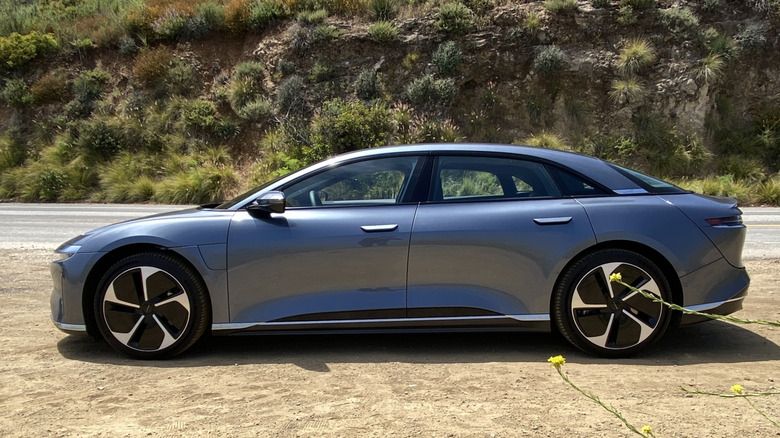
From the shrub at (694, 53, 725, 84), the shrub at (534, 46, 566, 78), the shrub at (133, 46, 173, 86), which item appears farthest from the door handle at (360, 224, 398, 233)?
the shrub at (133, 46, 173, 86)

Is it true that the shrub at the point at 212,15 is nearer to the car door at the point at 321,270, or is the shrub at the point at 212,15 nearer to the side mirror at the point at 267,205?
the side mirror at the point at 267,205

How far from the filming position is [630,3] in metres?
21.2

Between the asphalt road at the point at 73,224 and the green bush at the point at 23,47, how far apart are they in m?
9.63

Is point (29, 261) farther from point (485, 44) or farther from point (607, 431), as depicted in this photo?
point (485, 44)

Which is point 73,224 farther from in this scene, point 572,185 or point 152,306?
point 572,185

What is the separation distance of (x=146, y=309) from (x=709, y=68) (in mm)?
20509

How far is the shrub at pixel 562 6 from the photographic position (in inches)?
832

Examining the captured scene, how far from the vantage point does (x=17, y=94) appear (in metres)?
23.7

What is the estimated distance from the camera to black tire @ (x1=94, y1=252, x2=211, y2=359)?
4188 mm

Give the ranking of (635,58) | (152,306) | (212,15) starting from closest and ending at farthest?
(152,306) < (635,58) < (212,15)

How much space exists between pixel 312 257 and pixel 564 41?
63.4 ft

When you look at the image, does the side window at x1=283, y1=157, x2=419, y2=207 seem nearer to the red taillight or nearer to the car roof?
the car roof

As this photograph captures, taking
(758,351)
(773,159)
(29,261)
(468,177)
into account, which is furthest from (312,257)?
(773,159)

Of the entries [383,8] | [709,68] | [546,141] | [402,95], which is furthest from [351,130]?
[709,68]
